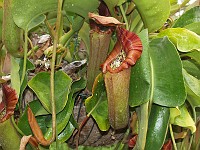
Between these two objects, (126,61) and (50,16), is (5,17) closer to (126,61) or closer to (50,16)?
(50,16)

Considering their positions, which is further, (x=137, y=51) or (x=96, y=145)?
(x=96, y=145)

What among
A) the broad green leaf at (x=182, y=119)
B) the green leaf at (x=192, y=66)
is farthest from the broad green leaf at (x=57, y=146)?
the green leaf at (x=192, y=66)

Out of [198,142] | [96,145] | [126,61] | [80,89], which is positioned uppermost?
[126,61]

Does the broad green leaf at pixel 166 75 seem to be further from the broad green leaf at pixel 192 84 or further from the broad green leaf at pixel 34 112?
the broad green leaf at pixel 34 112

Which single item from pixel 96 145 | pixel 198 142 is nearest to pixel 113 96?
pixel 96 145

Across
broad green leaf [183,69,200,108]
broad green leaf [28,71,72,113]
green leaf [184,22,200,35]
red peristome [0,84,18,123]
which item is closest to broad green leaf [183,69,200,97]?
broad green leaf [183,69,200,108]

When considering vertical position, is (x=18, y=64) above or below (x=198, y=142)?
above
